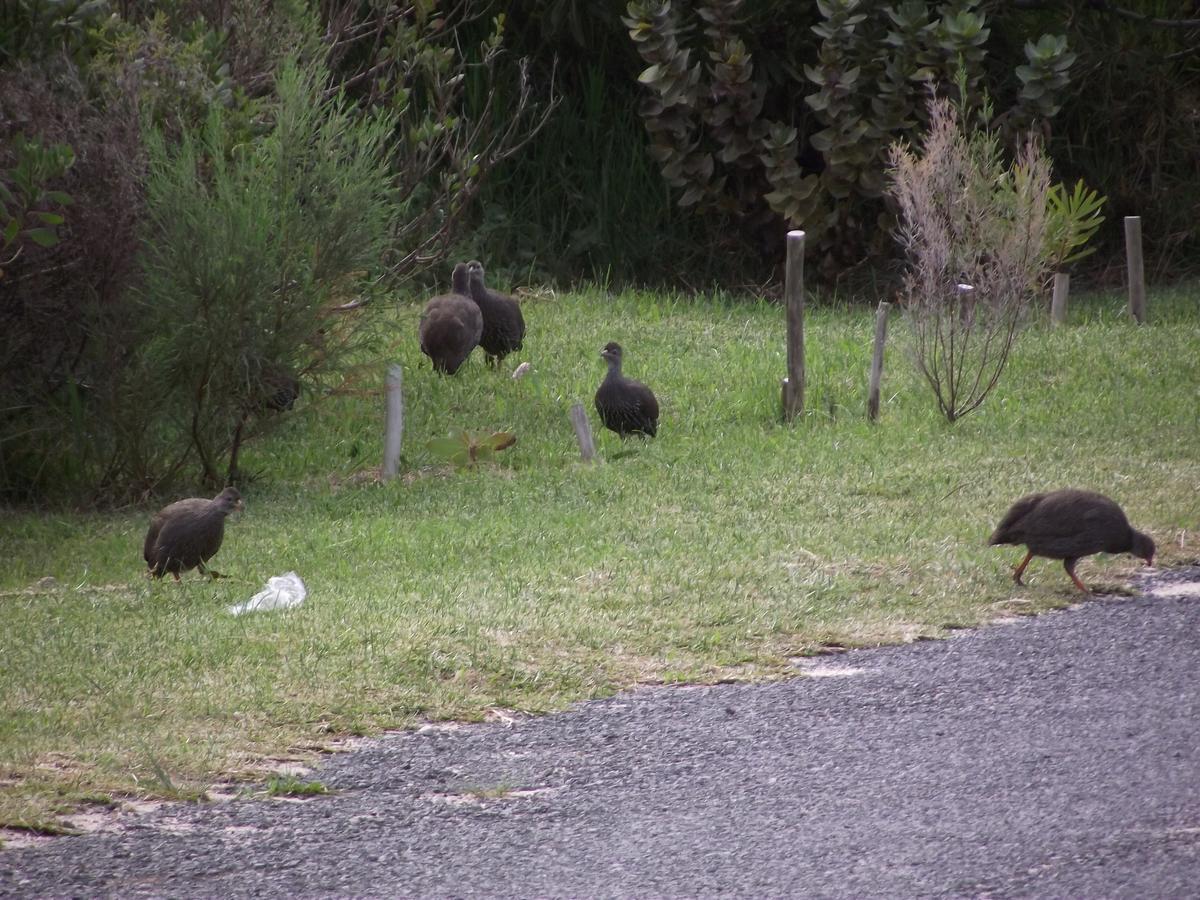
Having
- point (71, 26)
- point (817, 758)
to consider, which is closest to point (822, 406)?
point (71, 26)

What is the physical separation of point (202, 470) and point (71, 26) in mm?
3127

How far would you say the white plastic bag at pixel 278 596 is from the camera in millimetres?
7613

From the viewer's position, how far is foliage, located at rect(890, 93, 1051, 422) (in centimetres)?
1162

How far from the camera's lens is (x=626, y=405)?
37.1 ft

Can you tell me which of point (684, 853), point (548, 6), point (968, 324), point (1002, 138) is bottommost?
point (684, 853)

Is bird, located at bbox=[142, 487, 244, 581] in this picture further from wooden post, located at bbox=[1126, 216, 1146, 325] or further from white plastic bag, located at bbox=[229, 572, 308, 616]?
wooden post, located at bbox=[1126, 216, 1146, 325]

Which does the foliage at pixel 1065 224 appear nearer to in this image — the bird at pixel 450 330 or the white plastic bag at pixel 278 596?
the bird at pixel 450 330

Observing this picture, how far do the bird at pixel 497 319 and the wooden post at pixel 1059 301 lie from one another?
5.23 m

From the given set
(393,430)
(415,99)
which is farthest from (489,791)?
(415,99)

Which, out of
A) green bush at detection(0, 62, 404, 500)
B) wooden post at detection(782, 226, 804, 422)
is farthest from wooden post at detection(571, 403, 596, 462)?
wooden post at detection(782, 226, 804, 422)

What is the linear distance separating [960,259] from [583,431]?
10.6 feet

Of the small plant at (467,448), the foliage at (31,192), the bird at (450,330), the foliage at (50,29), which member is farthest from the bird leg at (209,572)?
the bird at (450,330)

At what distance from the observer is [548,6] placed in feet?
63.0

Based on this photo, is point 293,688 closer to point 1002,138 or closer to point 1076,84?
point 1002,138
